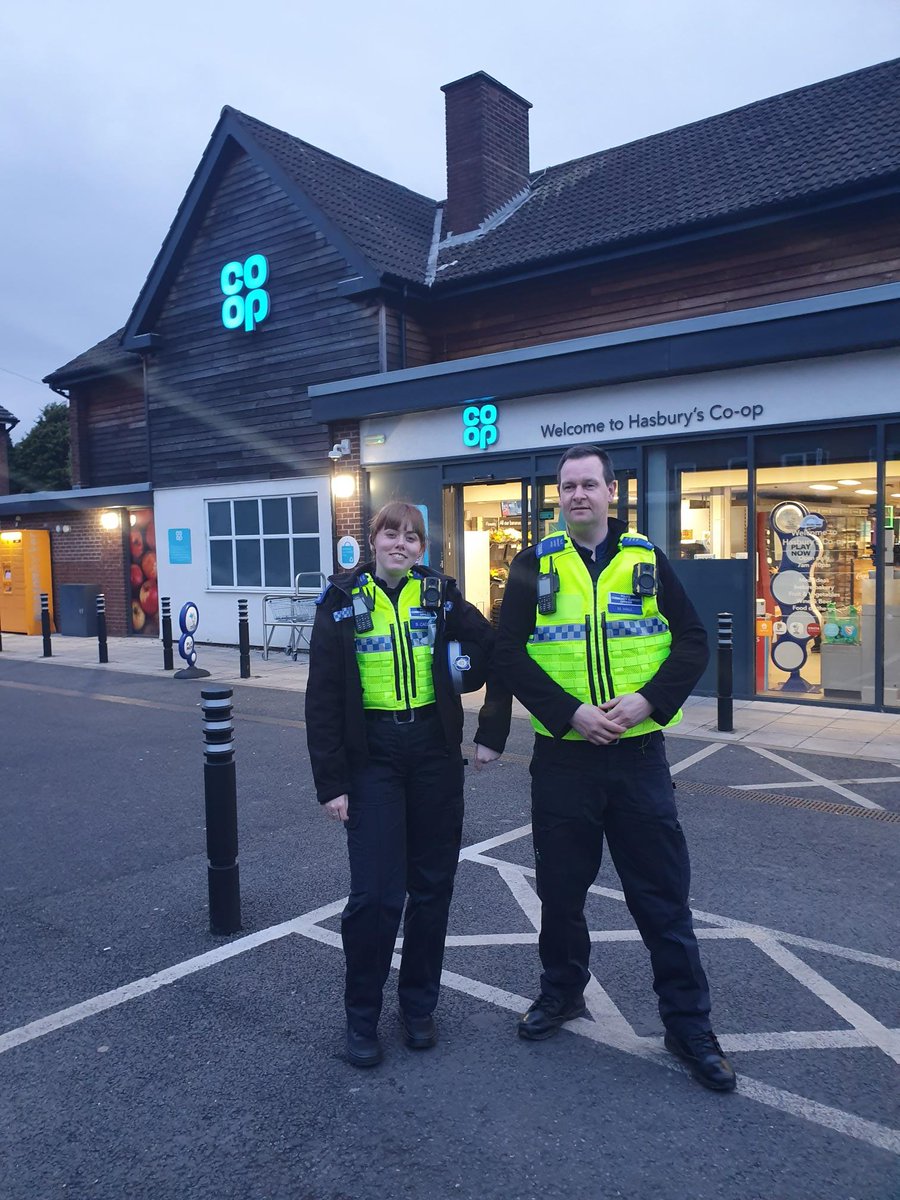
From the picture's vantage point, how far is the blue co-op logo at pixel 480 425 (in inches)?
502

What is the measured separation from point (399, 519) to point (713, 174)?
1254 cm

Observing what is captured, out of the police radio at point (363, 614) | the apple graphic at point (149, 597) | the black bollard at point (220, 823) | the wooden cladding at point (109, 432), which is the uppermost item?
the wooden cladding at point (109, 432)

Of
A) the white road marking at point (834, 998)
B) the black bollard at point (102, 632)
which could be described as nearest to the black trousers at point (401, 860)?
the white road marking at point (834, 998)

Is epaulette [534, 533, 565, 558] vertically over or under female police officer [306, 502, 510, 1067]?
over

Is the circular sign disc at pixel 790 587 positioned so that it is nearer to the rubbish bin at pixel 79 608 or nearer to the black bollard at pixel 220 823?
the black bollard at pixel 220 823

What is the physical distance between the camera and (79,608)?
19.7 metres

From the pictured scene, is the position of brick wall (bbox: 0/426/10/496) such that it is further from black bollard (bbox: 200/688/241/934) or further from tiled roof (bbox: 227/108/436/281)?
black bollard (bbox: 200/688/241/934)

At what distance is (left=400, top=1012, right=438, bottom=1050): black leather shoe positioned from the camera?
10.9ft

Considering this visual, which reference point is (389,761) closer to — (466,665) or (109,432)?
(466,665)

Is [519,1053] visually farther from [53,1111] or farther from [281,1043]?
[53,1111]

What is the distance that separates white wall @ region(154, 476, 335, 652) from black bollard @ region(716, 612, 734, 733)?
8141 mm

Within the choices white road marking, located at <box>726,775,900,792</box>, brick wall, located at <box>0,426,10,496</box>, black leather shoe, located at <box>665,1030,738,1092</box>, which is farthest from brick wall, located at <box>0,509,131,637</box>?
black leather shoe, located at <box>665,1030,738,1092</box>

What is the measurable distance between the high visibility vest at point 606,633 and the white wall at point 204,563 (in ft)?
41.1

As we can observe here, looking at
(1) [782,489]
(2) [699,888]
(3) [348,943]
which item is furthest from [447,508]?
(3) [348,943]
